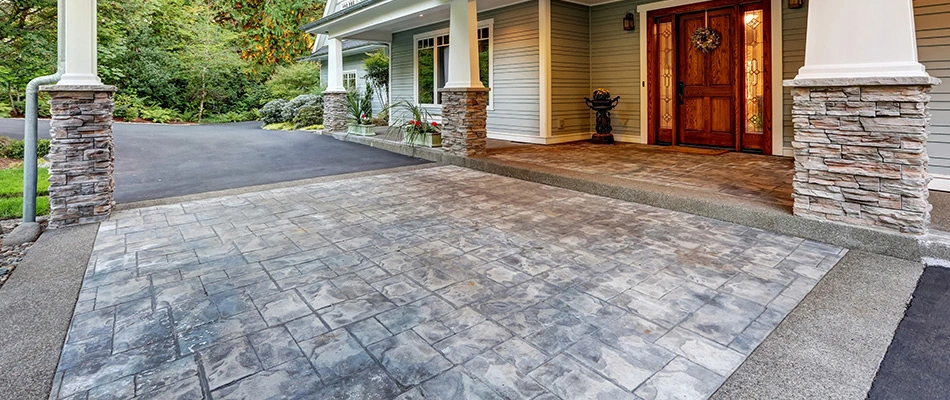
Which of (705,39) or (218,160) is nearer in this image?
(705,39)

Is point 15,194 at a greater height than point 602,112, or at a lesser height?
lesser

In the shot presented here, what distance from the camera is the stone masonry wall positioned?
3023mm

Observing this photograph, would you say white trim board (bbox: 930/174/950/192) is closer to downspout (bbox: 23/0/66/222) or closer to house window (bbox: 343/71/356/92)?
downspout (bbox: 23/0/66/222)

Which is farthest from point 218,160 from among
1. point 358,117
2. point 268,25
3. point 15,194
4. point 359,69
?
point 268,25

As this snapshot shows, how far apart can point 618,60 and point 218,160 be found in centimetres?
671

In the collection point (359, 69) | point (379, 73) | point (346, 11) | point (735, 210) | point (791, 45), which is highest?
point (359, 69)

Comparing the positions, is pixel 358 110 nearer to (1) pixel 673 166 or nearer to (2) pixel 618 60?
(2) pixel 618 60

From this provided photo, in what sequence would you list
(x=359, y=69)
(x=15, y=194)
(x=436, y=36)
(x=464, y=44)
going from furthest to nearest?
1. (x=359, y=69)
2. (x=436, y=36)
3. (x=464, y=44)
4. (x=15, y=194)

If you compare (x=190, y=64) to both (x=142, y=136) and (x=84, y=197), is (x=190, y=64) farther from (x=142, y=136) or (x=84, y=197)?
(x=84, y=197)

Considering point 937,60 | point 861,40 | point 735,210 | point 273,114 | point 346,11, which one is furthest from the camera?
point 273,114

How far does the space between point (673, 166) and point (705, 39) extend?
240 centimetres

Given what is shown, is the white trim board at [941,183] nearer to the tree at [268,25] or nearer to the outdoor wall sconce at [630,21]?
the outdoor wall sconce at [630,21]

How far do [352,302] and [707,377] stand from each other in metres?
1.65

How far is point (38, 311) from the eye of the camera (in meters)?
2.40
